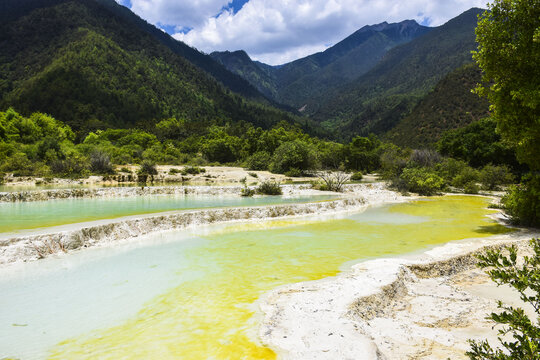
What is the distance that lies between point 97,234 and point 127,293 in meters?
5.10

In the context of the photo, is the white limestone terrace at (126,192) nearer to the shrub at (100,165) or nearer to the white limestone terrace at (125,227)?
the white limestone terrace at (125,227)

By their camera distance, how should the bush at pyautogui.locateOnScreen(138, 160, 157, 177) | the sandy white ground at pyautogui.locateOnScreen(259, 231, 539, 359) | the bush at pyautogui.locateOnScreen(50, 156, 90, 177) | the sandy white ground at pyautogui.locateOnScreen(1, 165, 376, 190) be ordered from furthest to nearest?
the bush at pyautogui.locateOnScreen(138, 160, 157, 177), the bush at pyautogui.locateOnScreen(50, 156, 90, 177), the sandy white ground at pyautogui.locateOnScreen(1, 165, 376, 190), the sandy white ground at pyautogui.locateOnScreen(259, 231, 539, 359)

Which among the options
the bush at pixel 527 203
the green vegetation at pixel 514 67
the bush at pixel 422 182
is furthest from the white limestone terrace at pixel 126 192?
the green vegetation at pixel 514 67

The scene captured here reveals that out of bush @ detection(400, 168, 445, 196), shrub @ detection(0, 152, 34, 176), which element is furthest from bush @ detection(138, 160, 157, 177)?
bush @ detection(400, 168, 445, 196)

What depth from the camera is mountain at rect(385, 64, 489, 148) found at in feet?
223

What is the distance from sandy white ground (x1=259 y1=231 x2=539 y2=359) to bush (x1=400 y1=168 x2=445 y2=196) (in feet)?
62.9

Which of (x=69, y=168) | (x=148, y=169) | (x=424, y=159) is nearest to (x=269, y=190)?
(x=148, y=169)

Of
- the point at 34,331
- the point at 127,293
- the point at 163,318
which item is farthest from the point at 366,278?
the point at 34,331

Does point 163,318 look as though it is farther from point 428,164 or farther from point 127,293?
point 428,164

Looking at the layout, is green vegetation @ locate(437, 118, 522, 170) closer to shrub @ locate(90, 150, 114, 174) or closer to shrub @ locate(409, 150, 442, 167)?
shrub @ locate(409, 150, 442, 167)

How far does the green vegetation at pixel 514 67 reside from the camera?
10.1m

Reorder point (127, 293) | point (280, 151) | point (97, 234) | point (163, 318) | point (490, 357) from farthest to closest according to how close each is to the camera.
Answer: point (280, 151), point (97, 234), point (127, 293), point (163, 318), point (490, 357)

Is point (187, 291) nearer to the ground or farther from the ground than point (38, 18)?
nearer to the ground

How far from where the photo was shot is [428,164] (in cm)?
3341
